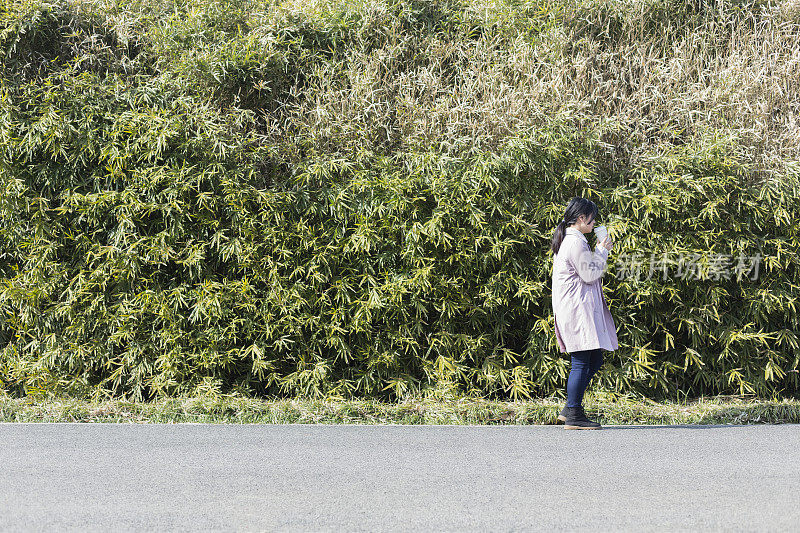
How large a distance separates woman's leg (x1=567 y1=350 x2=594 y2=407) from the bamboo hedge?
2.33 ft

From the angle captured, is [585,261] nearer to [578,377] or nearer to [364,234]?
[578,377]

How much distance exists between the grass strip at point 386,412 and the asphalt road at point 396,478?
25 cm

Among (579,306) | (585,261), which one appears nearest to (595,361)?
(579,306)

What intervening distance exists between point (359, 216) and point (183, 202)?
135 cm

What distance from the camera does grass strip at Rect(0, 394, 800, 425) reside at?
503cm

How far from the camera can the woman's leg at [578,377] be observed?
15.5 feet

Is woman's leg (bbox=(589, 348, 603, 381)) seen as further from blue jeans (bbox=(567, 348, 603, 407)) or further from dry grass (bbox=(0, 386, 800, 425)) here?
dry grass (bbox=(0, 386, 800, 425))

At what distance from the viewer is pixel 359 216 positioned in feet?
18.1

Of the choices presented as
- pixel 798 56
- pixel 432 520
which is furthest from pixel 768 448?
pixel 798 56

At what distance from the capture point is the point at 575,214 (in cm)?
480

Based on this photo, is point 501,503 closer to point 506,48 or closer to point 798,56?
point 506,48

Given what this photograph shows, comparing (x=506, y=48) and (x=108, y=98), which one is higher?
(x=506, y=48)

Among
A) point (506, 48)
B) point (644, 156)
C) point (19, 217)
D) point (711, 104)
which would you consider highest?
point (506, 48)

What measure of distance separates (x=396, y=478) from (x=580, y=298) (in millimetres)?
1902
